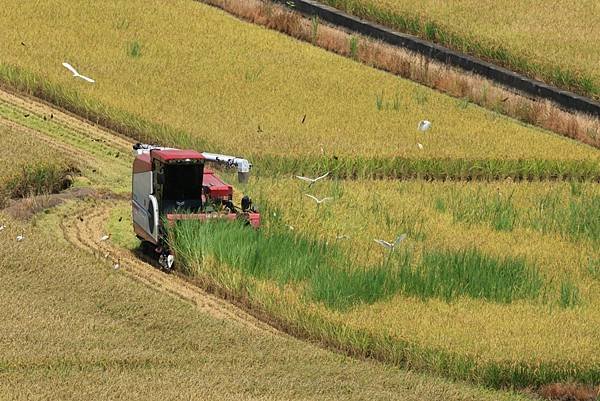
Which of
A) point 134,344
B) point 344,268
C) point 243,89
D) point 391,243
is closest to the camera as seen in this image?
point 134,344

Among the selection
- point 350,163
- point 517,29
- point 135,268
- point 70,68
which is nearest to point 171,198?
point 135,268

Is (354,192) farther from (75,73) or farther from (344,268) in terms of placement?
(75,73)

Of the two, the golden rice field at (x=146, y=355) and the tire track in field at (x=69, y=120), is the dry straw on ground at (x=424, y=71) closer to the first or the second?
the tire track in field at (x=69, y=120)

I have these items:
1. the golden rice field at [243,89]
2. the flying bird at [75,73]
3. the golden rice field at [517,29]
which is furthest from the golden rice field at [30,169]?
the golden rice field at [517,29]

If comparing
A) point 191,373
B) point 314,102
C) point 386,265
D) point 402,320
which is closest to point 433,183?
point 314,102

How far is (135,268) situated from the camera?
52.4 feet

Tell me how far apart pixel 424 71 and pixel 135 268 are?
37.8 ft

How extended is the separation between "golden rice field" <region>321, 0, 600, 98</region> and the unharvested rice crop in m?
7.31

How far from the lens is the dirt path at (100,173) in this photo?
1507 centimetres

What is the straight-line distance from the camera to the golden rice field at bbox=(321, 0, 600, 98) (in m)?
26.3

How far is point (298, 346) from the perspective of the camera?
13.5m

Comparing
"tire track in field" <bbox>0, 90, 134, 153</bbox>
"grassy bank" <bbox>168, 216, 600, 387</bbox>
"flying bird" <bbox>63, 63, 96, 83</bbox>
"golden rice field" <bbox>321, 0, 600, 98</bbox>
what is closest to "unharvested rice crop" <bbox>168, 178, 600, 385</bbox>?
"grassy bank" <bbox>168, 216, 600, 387</bbox>

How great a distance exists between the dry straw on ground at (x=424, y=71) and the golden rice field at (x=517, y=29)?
917mm

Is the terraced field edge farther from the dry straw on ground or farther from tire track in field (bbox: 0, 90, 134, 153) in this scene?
the dry straw on ground
